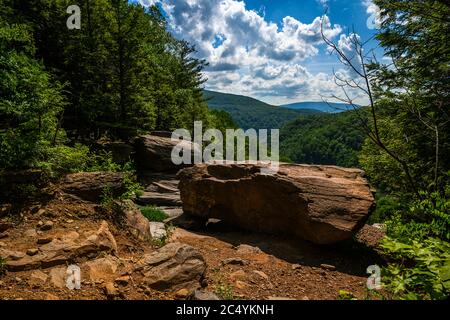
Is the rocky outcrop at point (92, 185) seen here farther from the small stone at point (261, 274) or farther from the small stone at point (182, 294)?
the small stone at point (261, 274)

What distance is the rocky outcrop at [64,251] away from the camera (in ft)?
16.5

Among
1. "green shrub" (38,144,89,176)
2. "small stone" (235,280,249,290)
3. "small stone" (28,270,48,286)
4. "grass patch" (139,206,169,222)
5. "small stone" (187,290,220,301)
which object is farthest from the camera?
"grass patch" (139,206,169,222)

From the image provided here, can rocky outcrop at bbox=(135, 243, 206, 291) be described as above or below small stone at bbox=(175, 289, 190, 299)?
above

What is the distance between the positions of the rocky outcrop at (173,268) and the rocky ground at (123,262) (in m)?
→ 0.08

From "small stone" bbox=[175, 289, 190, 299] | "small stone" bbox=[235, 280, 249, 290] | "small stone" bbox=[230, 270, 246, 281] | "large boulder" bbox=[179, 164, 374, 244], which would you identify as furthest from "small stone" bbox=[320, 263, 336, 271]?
"small stone" bbox=[175, 289, 190, 299]

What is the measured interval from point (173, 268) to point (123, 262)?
40.6 inches

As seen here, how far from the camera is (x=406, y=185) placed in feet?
45.4

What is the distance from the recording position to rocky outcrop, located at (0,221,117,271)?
5016mm

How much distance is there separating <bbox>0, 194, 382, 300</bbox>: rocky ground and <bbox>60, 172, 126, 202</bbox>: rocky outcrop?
0.24 metres

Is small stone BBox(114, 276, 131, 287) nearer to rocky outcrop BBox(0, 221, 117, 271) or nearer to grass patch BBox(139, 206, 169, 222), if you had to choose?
rocky outcrop BBox(0, 221, 117, 271)

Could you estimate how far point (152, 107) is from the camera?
20.7m

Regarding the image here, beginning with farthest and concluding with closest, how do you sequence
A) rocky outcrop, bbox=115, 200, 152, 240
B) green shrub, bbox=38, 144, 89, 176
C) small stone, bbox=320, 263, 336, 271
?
small stone, bbox=320, 263, 336, 271, rocky outcrop, bbox=115, 200, 152, 240, green shrub, bbox=38, 144, 89, 176

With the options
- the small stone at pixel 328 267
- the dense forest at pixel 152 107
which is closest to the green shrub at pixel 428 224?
the dense forest at pixel 152 107
